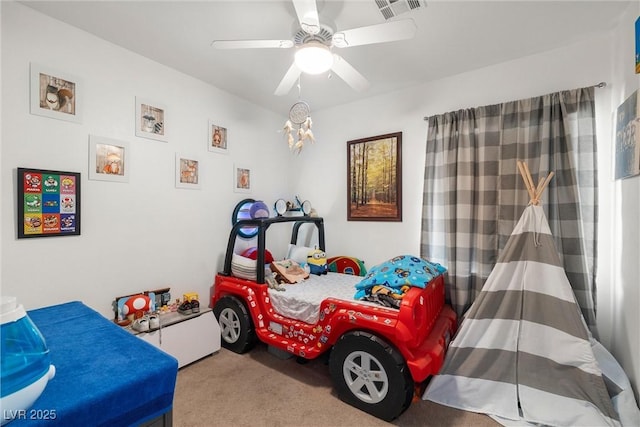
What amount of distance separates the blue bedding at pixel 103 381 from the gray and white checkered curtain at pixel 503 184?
226 cm

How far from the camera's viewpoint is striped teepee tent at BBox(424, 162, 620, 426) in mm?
1643

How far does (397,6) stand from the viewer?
1655 mm

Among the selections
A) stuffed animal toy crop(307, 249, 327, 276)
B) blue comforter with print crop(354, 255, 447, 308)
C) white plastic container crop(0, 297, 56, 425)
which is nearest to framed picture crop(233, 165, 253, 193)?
stuffed animal toy crop(307, 249, 327, 276)

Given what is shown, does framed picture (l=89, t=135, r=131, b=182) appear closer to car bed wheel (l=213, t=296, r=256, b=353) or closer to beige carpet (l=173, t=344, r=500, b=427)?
car bed wheel (l=213, t=296, r=256, b=353)

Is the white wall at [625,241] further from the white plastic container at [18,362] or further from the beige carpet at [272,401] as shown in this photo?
the white plastic container at [18,362]

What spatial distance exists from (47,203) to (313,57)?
196 centimetres

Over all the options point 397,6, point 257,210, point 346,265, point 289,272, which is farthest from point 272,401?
point 397,6

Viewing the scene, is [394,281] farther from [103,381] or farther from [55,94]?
[55,94]

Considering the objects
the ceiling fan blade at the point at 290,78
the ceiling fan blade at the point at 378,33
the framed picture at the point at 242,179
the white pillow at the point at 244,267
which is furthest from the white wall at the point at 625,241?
the framed picture at the point at 242,179

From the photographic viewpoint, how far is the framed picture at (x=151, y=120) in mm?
2307

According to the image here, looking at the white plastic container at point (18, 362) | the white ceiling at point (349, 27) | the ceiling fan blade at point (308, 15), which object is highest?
the white ceiling at point (349, 27)

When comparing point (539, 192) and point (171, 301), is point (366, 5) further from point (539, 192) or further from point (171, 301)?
point (171, 301)

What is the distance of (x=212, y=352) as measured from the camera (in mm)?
2494

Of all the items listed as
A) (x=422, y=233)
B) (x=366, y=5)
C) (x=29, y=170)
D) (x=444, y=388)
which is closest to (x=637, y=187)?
(x=422, y=233)
